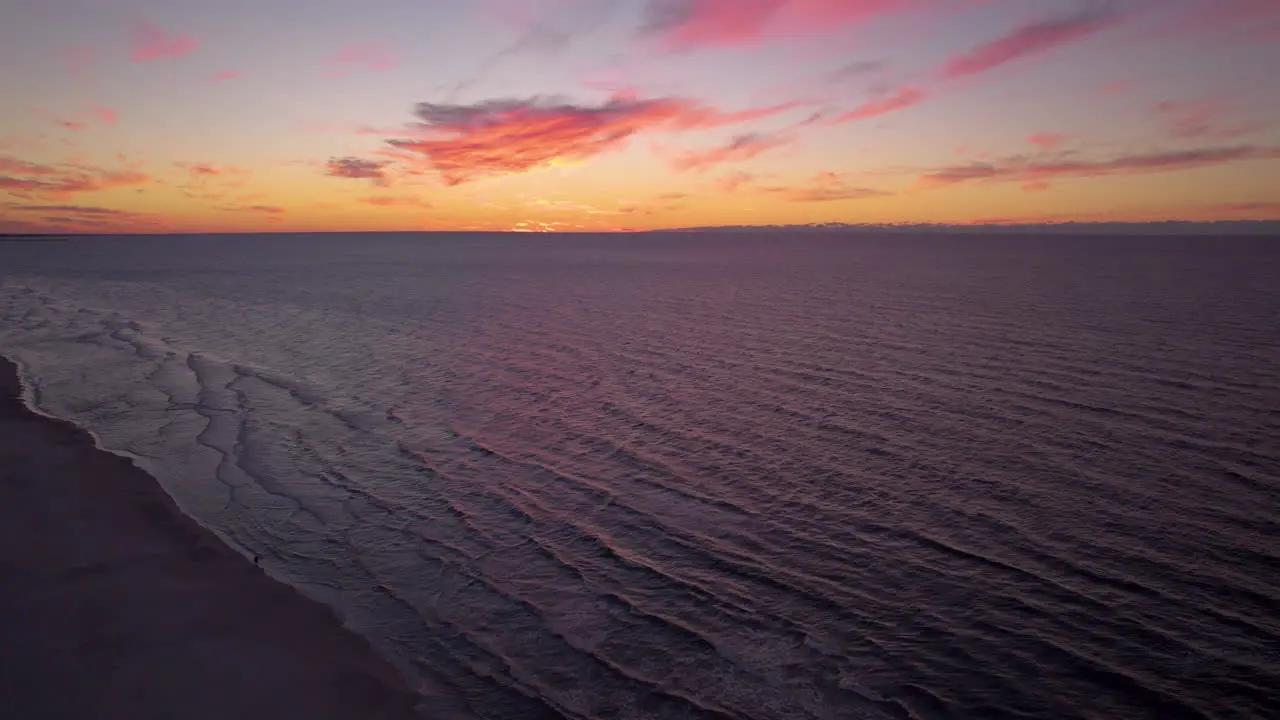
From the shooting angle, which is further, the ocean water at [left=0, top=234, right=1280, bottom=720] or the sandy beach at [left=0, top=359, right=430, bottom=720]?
the ocean water at [left=0, top=234, right=1280, bottom=720]

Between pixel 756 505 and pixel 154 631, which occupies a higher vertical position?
pixel 154 631

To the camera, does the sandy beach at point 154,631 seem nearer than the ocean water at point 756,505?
Yes

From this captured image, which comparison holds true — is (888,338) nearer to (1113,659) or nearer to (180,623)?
(1113,659)

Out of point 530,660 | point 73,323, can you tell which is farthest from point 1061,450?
point 73,323

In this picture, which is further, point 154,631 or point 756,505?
point 756,505
